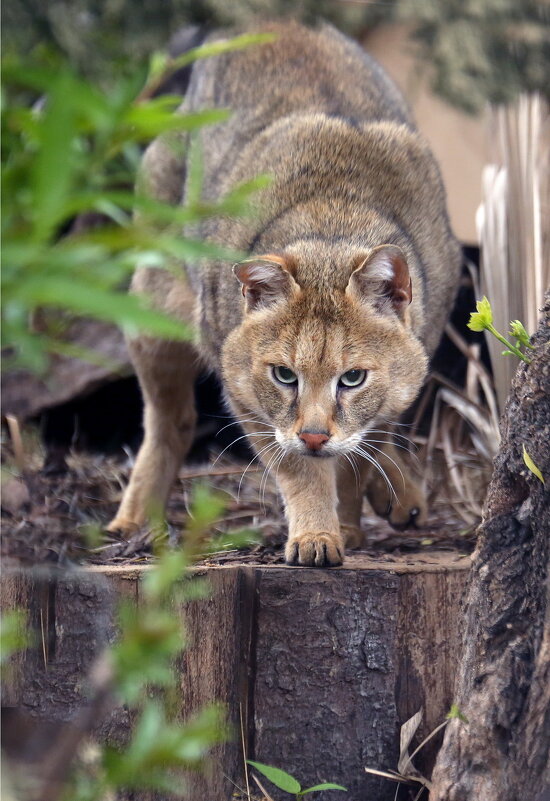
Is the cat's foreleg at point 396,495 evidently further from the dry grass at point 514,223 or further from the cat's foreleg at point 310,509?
the cat's foreleg at point 310,509

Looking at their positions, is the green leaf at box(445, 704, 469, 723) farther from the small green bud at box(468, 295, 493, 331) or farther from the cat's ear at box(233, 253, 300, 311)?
the cat's ear at box(233, 253, 300, 311)

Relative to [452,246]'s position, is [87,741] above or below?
below

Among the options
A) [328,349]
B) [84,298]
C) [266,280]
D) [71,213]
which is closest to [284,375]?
[328,349]

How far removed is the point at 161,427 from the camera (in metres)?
3.66

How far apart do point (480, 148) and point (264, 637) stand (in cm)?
305

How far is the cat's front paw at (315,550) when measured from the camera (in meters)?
2.41

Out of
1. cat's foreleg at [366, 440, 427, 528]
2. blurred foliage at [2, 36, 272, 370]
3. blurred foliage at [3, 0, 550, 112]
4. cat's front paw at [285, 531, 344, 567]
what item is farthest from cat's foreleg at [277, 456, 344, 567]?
blurred foliage at [3, 0, 550, 112]

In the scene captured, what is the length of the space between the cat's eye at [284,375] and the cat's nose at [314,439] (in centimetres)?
22

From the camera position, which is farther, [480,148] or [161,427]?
[480,148]

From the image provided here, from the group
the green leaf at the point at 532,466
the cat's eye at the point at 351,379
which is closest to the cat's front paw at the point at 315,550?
the cat's eye at the point at 351,379

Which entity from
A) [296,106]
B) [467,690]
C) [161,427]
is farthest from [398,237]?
[467,690]

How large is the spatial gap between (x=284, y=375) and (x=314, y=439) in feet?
0.91

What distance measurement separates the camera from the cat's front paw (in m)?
2.41

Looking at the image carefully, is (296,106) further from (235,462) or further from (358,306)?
(235,462)
